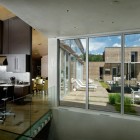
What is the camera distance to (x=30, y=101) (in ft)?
17.0

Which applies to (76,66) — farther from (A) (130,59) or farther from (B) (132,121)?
(B) (132,121)

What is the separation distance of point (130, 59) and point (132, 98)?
1.17 meters

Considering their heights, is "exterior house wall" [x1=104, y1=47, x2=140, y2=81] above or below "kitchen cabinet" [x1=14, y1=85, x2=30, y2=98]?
above

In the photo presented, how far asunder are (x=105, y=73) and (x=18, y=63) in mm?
3896

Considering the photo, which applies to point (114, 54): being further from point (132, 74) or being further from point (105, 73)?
point (132, 74)

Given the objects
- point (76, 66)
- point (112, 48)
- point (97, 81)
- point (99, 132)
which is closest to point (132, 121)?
point (99, 132)

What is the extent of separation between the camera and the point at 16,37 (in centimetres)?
831

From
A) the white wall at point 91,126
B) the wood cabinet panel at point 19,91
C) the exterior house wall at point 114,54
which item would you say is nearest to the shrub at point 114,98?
the white wall at point 91,126

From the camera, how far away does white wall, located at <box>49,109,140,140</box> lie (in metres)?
5.35

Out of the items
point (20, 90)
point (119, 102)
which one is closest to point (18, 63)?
point (20, 90)

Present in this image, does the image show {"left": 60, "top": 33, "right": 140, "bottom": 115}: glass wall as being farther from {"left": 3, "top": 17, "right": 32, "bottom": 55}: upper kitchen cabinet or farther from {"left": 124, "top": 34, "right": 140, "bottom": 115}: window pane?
{"left": 3, "top": 17, "right": 32, "bottom": 55}: upper kitchen cabinet

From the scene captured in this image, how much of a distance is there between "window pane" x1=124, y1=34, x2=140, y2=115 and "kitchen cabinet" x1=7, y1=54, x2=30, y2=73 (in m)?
4.20

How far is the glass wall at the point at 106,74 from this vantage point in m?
5.50

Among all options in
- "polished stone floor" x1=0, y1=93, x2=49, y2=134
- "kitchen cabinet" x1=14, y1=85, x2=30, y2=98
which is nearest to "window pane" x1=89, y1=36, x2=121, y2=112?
"polished stone floor" x1=0, y1=93, x2=49, y2=134
